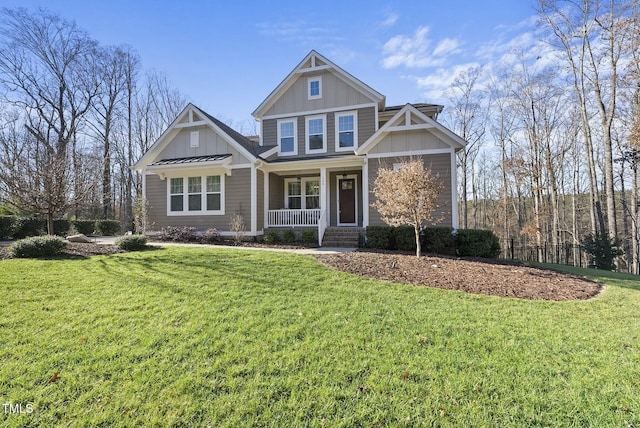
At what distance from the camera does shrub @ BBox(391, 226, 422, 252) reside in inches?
412

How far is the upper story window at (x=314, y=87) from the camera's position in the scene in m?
14.5

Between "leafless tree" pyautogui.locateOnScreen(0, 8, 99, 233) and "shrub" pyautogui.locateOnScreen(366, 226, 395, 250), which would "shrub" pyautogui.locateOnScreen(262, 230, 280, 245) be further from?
"leafless tree" pyautogui.locateOnScreen(0, 8, 99, 233)

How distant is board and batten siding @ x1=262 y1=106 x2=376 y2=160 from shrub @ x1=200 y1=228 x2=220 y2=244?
14.8 feet

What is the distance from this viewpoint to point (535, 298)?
5535 millimetres

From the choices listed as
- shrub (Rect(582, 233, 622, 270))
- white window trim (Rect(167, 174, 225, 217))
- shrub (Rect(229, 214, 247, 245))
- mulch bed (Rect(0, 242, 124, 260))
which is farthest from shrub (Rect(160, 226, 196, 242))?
shrub (Rect(582, 233, 622, 270))

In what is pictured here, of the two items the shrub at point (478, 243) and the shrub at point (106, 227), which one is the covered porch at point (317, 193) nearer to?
the shrub at point (478, 243)

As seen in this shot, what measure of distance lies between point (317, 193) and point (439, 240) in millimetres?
6467

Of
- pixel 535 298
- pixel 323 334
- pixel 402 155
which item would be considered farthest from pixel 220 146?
pixel 535 298

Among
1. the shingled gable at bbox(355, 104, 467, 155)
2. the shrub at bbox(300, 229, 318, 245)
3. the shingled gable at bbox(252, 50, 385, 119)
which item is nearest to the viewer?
the shingled gable at bbox(355, 104, 467, 155)

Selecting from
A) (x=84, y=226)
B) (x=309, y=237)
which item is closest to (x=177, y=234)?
(x=309, y=237)

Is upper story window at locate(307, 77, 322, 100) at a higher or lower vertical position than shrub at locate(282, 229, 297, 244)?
higher

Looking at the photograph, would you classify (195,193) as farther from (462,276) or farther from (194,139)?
(462,276)

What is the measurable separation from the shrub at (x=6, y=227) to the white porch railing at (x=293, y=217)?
11521 millimetres

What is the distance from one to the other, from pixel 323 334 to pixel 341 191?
11.3m
